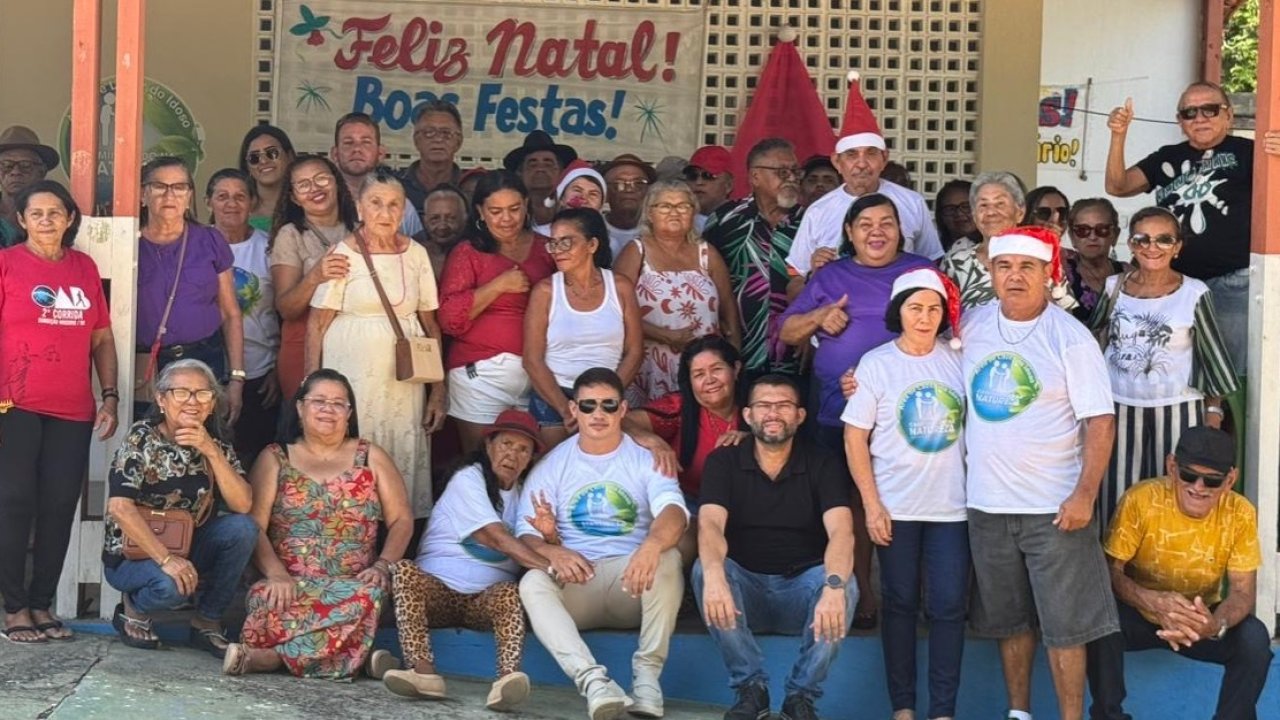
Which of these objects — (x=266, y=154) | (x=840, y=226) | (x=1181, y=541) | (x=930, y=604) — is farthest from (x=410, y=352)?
(x=1181, y=541)

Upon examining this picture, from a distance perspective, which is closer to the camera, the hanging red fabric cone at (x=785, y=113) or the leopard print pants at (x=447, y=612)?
the leopard print pants at (x=447, y=612)

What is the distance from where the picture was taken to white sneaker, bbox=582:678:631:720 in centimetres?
573

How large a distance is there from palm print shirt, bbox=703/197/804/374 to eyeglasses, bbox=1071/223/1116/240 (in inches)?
42.8

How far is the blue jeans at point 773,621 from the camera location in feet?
19.4

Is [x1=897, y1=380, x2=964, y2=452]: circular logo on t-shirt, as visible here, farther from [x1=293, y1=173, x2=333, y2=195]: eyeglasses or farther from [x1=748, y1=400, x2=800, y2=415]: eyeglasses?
[x1=293, y1=173, x2=333, y2=195]: eyeglasses

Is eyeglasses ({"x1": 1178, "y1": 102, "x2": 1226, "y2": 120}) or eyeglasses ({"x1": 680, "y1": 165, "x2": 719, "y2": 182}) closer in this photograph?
eyeglasses ({"x1": 1178, "y1": 102, "x2": 1226, "y2": 120})

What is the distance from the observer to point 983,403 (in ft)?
19.4

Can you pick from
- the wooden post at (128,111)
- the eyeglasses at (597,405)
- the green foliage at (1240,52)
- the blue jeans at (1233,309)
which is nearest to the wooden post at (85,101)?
the wooden post at (128,111)

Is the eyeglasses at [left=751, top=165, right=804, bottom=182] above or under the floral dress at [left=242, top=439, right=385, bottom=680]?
above

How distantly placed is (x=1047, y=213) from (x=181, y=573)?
11.6 feet

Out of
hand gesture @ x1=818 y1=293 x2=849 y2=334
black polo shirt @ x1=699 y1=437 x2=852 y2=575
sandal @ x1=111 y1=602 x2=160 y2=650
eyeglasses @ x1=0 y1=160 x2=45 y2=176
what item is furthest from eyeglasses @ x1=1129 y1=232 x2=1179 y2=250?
eyeglasses @ x1=0 y1=160 x2=45 y2=176

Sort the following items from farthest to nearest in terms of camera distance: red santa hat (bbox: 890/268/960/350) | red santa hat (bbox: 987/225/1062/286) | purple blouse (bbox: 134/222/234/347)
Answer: purple blouse (bbox: 134/222/234/347), red santa hat (bbox: 890/268/960/350), red santa hat (bbox: 987/225/1062/286)

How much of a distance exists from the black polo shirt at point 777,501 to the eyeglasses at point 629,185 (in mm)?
1555

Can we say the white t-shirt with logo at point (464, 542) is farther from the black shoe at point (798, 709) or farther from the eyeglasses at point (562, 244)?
the black shoe at point (798, 709)
